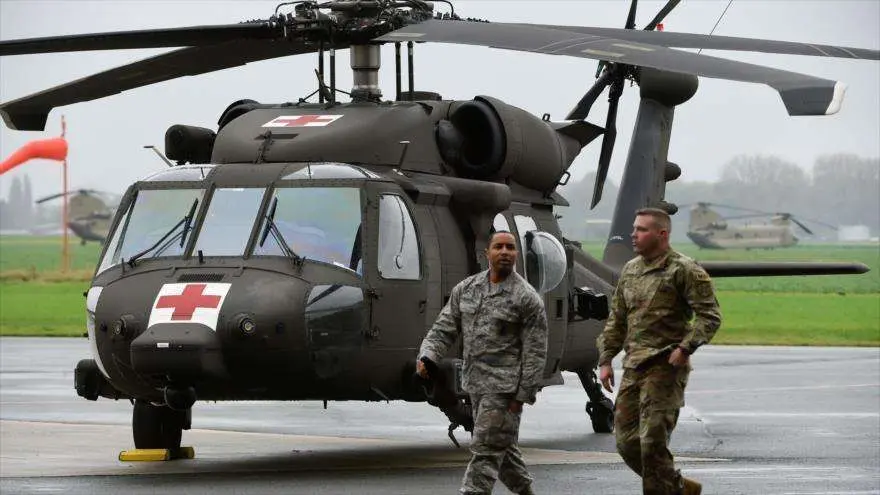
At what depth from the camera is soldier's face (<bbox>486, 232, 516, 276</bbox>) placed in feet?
→ 32.1

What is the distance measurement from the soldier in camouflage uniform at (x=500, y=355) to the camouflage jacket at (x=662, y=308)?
486mm

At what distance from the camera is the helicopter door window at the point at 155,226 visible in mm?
12430

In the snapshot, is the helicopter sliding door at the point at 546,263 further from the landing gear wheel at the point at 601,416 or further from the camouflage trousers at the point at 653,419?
the camouflage trousers at the point at 653,419

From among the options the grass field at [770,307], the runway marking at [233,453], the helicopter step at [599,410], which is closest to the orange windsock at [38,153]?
the grass field at [770,307]

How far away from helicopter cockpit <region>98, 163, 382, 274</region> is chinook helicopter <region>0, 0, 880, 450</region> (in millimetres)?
13

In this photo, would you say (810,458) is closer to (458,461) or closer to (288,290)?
(458,461)

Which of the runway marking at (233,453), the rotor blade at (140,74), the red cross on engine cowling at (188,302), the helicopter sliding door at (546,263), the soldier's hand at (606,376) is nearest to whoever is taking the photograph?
the soldier's hand at (606,376)

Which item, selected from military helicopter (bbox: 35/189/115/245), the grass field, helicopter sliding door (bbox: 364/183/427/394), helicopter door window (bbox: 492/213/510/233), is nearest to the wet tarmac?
helicopter sliding door (bbox: 364/183/427/394)

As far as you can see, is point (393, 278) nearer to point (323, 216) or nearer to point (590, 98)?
point (323, 216)

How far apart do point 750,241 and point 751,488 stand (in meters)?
91.3

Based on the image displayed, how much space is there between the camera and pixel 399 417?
17969mm

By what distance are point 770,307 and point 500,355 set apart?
130ft

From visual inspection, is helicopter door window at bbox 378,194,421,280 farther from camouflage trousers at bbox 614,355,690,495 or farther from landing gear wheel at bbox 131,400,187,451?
camouflage trousers at bbox 614,355,690,495

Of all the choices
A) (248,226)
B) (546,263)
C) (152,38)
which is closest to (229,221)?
(248,226)
